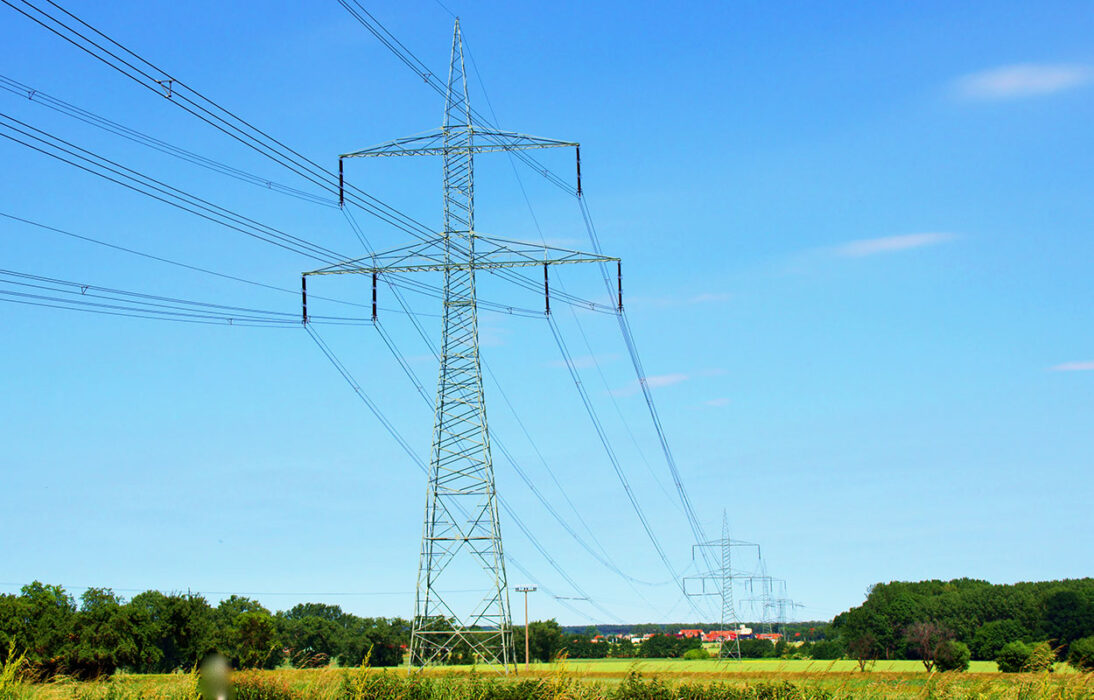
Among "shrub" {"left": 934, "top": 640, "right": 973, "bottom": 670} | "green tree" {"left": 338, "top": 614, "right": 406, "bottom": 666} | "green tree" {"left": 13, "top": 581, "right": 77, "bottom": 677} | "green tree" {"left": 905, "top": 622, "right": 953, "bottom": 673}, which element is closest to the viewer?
"green tree" {"left": 13, "top": 581, "right": 77, "bottom": 677}

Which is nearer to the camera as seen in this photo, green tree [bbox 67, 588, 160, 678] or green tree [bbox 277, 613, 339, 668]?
green tree [bbox 67, 588, 160, 678]

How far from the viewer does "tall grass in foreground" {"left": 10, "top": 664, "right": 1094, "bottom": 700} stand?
65.4ft

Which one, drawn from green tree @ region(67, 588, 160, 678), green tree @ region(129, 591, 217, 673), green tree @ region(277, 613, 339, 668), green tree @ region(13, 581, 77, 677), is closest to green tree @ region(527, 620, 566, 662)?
green tree @ region(277, 613, 339, 668)

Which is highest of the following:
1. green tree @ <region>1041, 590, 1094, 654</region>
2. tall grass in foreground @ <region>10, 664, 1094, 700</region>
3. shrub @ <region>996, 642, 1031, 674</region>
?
tall grass in foreground @ <region>10, 664, 1094, 700</region>

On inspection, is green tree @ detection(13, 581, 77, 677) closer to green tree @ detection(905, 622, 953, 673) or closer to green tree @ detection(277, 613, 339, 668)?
green tree @ detection(277, 613, 339, 668)

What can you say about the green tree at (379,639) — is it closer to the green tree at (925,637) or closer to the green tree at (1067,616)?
the green tree at (925,637)

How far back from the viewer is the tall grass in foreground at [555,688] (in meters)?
19.9

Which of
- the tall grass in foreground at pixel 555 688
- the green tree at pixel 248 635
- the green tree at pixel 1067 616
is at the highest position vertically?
the tall grass in foreground at pixel 555 688

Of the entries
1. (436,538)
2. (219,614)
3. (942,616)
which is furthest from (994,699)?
(942,616)

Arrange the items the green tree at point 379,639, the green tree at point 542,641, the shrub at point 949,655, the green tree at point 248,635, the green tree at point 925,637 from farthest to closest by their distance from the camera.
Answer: the green tree at point 925,637
the green tree at point 542,641
the green tree at point 379,639
the green tree at point 248,635
the shrub at point 949,655

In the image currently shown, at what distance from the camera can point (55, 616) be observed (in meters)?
76.8

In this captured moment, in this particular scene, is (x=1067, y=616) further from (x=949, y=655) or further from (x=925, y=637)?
(x=949, y=655)

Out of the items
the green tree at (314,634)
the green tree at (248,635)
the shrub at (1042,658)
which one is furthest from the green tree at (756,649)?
the shrub at (1042,658)

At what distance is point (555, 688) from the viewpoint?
20.0 metres
